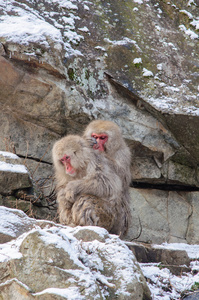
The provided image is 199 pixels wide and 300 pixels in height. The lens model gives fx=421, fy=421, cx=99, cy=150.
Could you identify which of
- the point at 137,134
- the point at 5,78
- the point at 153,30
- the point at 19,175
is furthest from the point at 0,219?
the point at 153,30

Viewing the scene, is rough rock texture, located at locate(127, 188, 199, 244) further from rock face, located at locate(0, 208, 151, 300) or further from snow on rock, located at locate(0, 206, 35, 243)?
rock face, located at locate(0, 208, 151, 300)

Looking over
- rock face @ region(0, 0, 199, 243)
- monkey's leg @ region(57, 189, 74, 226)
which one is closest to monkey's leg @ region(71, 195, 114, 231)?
monkey's leg @ region(57, 189, 74, 226)

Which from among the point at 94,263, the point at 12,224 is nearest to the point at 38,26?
the point at 12,224

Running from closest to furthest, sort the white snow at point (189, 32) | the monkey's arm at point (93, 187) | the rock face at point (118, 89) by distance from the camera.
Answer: the monkey's arm at point (93, 187)
the rock face at point (118, 89)
the white snow at point (189, 32)

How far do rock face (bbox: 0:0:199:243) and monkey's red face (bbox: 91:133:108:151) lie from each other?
620mm

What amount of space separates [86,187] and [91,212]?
0.35m

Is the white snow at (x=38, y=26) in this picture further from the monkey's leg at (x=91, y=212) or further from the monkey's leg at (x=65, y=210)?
the monkey's leg at (x=91, y=212)

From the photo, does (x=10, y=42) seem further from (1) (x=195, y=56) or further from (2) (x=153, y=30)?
(1) (x=195, y=56)

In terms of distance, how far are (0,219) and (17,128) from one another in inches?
116

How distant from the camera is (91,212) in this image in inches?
206

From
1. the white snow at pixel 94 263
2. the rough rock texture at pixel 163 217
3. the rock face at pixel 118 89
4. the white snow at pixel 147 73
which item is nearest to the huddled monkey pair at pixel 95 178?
the rock face at pixel 118 89

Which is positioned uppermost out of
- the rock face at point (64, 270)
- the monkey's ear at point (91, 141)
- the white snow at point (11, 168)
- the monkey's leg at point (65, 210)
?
the rock face at point (64, 270)

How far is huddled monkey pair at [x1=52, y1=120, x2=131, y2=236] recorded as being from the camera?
532 cm

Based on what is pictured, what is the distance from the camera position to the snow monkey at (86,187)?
5281 mm
